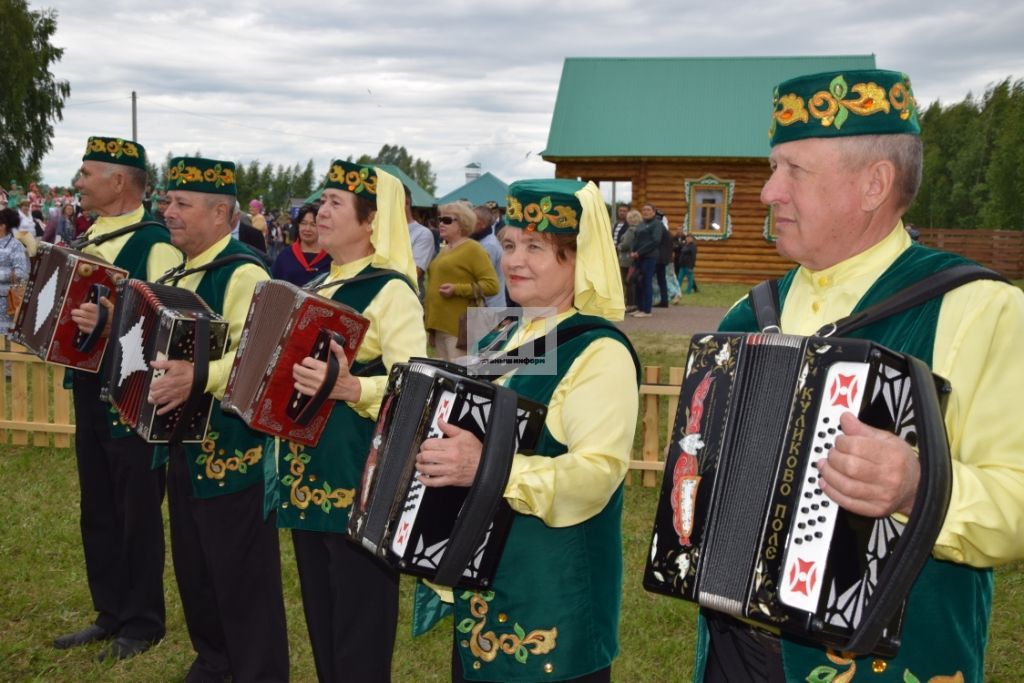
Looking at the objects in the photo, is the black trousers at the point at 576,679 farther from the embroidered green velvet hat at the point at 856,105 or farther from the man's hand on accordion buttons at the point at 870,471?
the embroidered green velvet hat at the point at 856,105

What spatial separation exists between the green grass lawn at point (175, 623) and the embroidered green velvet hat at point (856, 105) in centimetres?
331

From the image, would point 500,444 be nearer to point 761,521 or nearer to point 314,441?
point 761,521

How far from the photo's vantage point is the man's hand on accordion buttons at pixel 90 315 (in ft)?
15.1

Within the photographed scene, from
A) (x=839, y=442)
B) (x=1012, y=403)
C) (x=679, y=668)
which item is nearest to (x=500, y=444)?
(x=839, y=442)

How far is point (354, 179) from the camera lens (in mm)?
3879

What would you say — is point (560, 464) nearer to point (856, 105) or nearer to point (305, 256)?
point (856, 105)

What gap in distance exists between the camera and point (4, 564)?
6047 millimetres

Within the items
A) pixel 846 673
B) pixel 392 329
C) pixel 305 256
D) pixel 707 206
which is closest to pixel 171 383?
pixel 392 329

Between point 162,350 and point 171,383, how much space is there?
0.15m

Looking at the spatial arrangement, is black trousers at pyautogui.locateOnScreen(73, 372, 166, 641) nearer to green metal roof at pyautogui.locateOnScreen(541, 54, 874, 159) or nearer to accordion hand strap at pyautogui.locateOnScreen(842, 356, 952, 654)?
accordion hand strap at pyautogui.locateOnScreen(842, 356, 952, 654)

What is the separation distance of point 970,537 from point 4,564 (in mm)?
5956

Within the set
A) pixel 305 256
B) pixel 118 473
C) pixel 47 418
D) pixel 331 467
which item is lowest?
pixel 47 418

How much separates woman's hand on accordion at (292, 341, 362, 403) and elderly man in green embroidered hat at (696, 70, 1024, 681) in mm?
1689

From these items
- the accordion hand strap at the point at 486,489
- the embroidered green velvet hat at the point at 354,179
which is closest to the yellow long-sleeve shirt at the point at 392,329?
the embroidered green velvet hat at the point at 354,179
